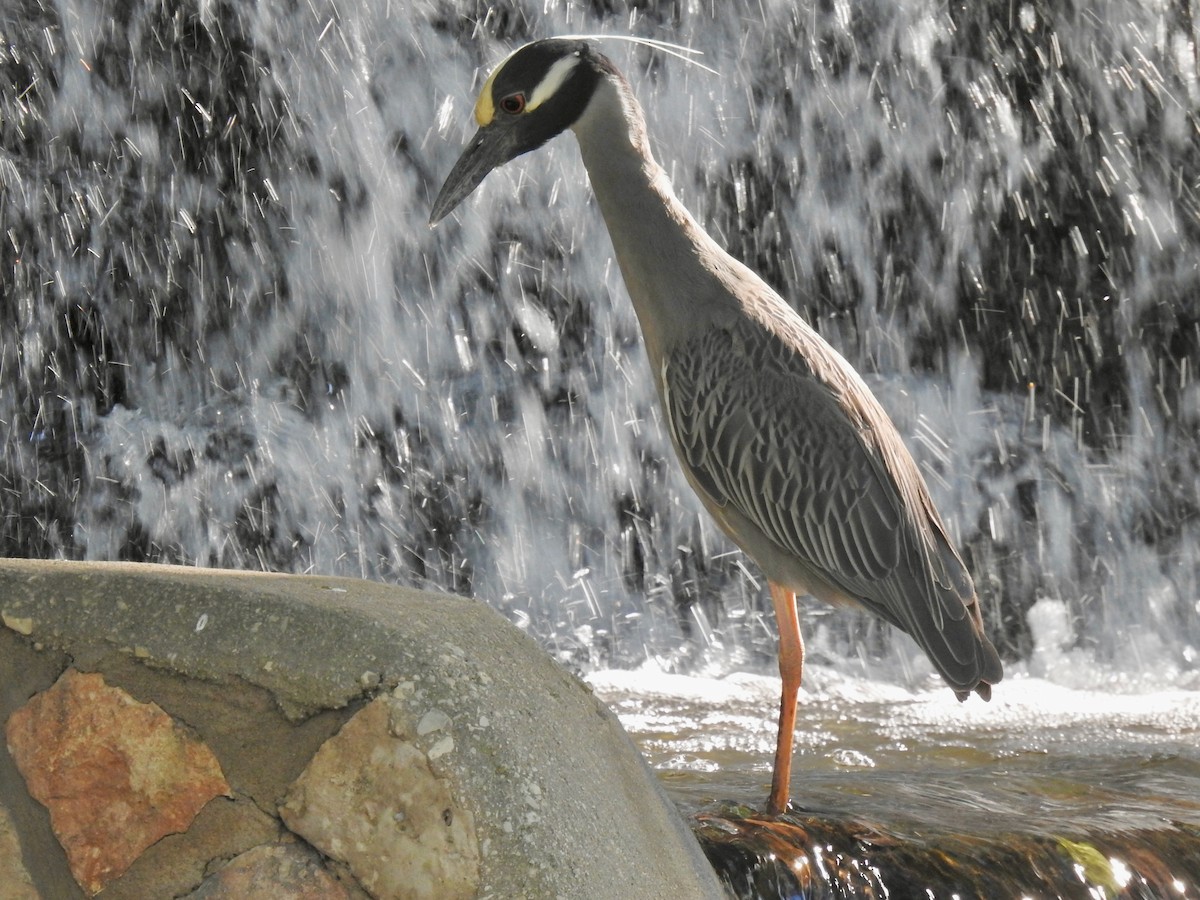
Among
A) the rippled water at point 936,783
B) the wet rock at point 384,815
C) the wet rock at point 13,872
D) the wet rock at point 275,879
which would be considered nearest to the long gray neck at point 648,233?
the rippled water at point 936,783

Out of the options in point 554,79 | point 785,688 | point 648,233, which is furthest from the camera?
point 554,79

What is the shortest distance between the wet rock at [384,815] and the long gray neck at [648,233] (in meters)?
1.78

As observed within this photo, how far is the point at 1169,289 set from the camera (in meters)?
6.72

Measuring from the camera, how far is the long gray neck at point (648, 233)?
3.49 meters

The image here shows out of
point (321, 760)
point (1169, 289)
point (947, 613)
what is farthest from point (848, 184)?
point (321, 760)

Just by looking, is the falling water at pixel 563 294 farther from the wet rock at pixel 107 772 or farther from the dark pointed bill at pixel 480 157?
the wet rock at pixel 107 772

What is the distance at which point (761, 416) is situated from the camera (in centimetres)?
343

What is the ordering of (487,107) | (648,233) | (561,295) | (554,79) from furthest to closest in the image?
(561,295) → (487,107) → (554,79) → (648,233)

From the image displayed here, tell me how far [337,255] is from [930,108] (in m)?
2.85

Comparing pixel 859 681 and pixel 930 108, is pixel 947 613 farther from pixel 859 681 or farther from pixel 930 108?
pixel 930 108

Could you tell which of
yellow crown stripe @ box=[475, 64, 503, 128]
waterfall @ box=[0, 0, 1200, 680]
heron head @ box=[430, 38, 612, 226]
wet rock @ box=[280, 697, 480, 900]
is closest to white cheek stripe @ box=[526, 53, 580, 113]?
heron head @ box=[430, 38, 612, 226]

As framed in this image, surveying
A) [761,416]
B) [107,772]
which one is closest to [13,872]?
[107,772]

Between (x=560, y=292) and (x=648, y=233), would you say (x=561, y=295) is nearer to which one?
(x=560, y=292)

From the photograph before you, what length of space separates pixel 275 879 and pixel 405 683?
12.2 inches
